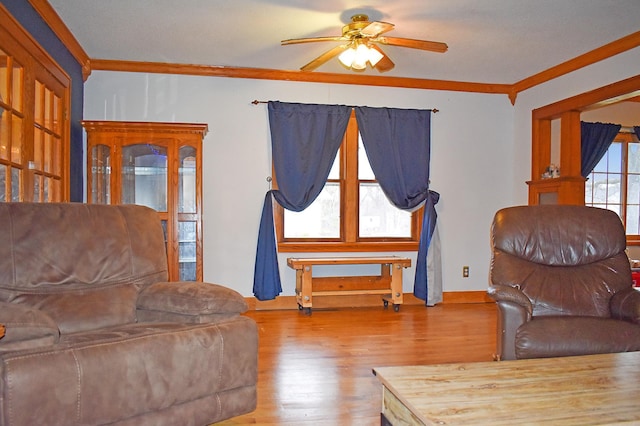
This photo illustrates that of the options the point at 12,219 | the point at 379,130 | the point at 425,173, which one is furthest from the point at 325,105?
the point at 12,219

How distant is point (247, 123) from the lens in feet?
16.3

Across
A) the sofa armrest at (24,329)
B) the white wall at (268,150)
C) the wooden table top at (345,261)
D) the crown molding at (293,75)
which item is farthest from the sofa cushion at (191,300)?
the crown molding at (293,75)

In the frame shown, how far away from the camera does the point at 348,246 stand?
16.9 ft

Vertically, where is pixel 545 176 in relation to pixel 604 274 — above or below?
above

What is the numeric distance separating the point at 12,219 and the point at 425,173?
158 inches

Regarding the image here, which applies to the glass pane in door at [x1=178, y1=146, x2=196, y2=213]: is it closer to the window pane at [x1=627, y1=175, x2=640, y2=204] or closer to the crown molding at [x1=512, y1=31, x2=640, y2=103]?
the crown molding at [x1=512, y1=31, x2=640, y2=103]

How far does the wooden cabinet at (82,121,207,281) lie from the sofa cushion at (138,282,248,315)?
2.07m

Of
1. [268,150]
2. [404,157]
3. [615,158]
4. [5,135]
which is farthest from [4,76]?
[615,158]

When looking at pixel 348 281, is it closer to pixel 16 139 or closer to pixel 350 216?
pixel 350 216

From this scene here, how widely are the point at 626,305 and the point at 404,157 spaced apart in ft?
9.30

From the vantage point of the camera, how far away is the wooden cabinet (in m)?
4.30

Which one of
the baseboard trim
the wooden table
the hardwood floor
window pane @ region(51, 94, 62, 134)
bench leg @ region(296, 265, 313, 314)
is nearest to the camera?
the wooden table

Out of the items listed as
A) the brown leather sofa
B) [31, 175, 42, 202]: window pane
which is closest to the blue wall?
[31, 175, 42, 202]: window pane

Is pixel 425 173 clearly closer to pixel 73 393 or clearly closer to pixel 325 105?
pixel 325 105
